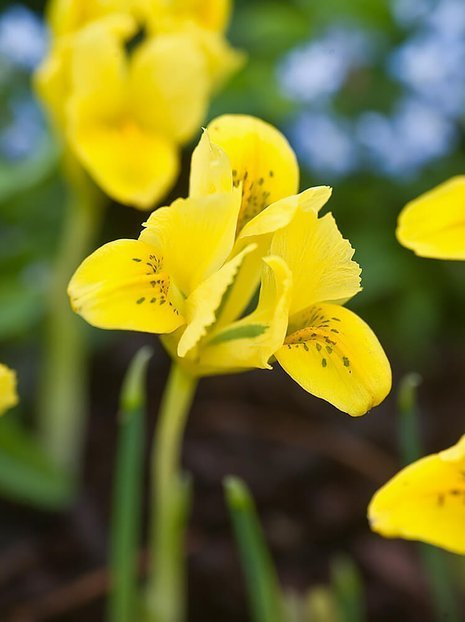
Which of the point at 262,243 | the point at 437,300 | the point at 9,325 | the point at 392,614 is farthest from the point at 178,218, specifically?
the point at 437,300

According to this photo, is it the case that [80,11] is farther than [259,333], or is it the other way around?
[80,11]

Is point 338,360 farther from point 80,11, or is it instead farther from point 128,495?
point 80,11

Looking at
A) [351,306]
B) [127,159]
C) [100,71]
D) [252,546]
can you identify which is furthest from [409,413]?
[351,306]

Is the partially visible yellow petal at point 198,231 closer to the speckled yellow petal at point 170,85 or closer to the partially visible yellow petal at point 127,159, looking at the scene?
the partially visible yellow petal at point 127,159

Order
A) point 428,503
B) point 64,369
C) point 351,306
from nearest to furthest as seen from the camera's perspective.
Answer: point 428,503, point 64,369, point 351,306

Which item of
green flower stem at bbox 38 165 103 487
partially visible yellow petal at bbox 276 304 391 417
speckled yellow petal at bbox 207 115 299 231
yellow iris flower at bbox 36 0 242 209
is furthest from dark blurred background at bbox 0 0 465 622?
partially visible yellow petal at bbox 276 304 391 417
